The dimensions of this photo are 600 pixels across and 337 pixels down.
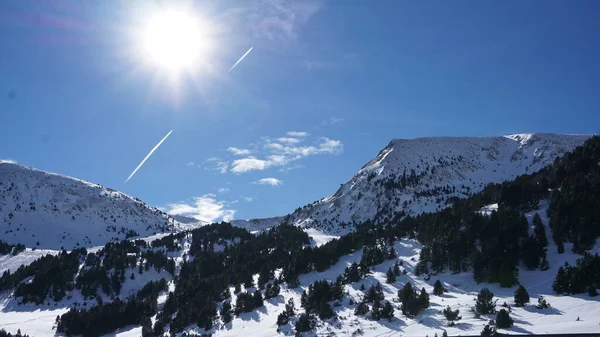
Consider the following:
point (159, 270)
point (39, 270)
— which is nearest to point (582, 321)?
point (159, 270)

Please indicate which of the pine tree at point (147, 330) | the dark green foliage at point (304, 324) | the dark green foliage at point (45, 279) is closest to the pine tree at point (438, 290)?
the dark green foliage at point (304, 324)

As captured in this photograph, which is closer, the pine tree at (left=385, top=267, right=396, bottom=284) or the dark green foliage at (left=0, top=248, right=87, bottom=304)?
the pine tree at (left=385, top=267, right=396, bottom=284)

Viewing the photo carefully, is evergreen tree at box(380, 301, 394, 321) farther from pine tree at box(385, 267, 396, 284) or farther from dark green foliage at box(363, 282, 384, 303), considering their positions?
pine tree at box(385, 267, 396, 284)

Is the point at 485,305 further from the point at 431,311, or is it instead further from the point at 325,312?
the point at 325,312

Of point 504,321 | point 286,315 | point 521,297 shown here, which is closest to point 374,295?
point 286,315

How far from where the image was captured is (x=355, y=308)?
58500 mm

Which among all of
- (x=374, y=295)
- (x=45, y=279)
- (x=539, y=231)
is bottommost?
(x=374, y=295)

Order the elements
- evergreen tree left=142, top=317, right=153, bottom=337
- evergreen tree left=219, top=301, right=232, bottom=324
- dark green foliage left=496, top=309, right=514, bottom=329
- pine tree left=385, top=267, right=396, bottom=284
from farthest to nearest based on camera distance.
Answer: evergreen tree left=219, top=301, right=232, bottom=324, evergreen tree left=142, top=317, right=153, bottom=337, pine tree left=385, top=267, right=396, bottom=284, dark green foliage left=496, top=309, right=514, bottom=329

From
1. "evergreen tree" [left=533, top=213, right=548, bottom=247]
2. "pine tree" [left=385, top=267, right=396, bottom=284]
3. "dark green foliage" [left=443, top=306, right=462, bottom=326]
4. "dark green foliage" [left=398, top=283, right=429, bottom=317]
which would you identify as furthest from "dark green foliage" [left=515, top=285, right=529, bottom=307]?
"pine tree" [left=385, top=267, right=396, bottom=284]

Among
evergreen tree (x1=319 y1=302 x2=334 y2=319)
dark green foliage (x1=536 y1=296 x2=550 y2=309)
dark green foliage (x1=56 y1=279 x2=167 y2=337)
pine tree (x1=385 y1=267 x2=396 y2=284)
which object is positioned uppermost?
pine tree (x1=385 y1=267 x2=396 y2=284)

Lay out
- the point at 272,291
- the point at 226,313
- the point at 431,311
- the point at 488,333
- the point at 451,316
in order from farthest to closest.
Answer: the point at 272,291, the point at 226,313, the point at 431,311, the point at 451,316, the point at 488,333

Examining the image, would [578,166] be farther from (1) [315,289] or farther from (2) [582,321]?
(1) [315,289]

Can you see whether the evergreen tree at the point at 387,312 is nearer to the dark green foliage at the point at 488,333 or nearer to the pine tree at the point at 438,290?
the pine tree at the point at 438,290

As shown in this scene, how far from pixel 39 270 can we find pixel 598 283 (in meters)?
135
